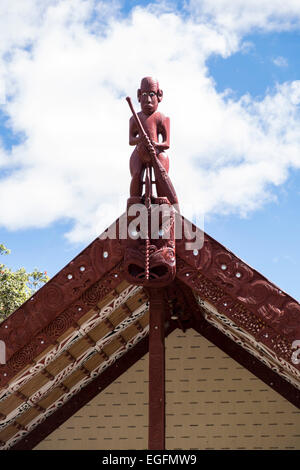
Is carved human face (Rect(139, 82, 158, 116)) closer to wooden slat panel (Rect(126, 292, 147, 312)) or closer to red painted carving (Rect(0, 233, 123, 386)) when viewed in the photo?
red painted carving (Rect(0, 233, 123, 386))

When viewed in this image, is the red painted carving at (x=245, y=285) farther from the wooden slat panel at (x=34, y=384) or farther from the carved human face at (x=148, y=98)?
the wooden slat panel at (x=34, y=384)

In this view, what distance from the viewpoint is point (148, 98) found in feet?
22.8

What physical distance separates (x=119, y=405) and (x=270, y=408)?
1907mm

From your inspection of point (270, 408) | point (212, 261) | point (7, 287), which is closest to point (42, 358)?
point (212, 261)

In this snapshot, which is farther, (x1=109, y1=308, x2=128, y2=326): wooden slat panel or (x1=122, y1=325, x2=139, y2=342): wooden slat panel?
(x1=122, y1=325, x2=139, y2=342): wooden slat panel

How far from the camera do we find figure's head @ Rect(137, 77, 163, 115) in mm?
6934

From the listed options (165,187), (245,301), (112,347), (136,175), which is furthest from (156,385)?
(112,347)

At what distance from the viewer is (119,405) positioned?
343 inches

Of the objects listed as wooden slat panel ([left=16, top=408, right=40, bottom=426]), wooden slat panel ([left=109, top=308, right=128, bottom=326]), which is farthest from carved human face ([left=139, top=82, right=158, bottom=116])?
wooden slat panel ([left=16, top=408, right=40, bottom=426])

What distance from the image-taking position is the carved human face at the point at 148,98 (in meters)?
6.93

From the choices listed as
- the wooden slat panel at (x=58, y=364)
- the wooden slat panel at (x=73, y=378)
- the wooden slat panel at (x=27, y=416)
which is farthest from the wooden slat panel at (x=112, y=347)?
the wooden slat panel at (x=27, y=416)

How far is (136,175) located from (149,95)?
92 centimetres

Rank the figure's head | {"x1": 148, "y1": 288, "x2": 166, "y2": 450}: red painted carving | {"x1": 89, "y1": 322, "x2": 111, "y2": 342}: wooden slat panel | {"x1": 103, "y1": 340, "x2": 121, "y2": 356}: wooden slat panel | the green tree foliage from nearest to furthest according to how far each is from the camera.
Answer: {"x1": 148, "y1": 288, "x2": 166, "y2": 450}: red painted carving → the figure's head → {"x1": 89, "y1": 322, "x2": 111, "y2": 342}: wooden slat panel → {"x1": 103, "y1": 340, "x2": 121, "y2": 356}: wooden slat panel → the green tree foliage
